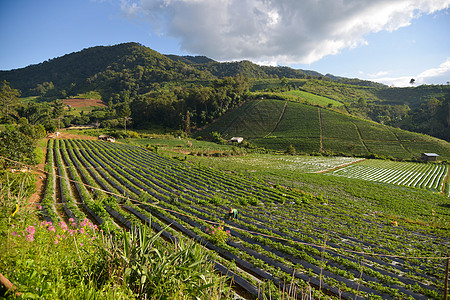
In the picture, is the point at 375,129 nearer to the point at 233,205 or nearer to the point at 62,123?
the point at 233,205

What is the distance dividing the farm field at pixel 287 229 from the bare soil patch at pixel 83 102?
117 metres

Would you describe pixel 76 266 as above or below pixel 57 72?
below

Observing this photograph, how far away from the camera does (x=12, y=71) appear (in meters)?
193

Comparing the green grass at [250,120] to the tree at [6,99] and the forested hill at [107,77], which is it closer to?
the tree at [6,99]

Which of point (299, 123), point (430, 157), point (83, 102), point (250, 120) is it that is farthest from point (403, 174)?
point (83, 102)

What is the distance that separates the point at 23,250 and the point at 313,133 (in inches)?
3136

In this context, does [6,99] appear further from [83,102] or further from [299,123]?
[299,123]

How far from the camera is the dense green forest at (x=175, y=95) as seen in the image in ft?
305

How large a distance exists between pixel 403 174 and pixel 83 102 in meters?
148

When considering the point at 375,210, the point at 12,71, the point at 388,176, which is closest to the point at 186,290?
the point at 375,210

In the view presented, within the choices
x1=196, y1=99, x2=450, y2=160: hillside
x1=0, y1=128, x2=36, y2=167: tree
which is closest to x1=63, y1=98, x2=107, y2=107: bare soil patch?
x1=196, y1=99, x2=450, y2=160: hillside

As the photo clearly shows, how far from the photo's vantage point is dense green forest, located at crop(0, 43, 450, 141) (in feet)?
305

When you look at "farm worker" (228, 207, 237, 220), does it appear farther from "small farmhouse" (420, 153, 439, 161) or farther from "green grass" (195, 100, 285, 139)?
"small farmhouse" (420, 153, 439, 161)

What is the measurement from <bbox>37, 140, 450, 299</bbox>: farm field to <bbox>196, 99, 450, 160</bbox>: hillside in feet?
141
